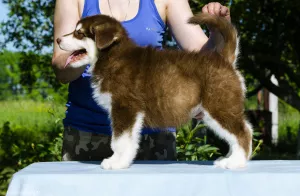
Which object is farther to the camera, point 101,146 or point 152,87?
point 101,146

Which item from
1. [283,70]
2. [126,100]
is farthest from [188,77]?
[283,70]

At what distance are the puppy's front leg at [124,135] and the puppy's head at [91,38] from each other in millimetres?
389

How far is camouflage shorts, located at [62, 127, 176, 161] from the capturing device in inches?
148

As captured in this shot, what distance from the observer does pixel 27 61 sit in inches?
408

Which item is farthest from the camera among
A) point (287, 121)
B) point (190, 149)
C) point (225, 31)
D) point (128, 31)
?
point (287, 121)

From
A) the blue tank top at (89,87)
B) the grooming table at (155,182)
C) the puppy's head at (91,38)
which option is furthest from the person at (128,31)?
the grooming table at (155,182)

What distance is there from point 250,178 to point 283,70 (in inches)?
343

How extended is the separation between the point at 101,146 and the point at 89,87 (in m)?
0.43

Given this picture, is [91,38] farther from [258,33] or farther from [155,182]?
[258,33]

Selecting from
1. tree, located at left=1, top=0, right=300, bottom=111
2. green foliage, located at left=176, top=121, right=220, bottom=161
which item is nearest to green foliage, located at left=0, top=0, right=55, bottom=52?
tree, located at left=1, top=0, right=300, bottom=111

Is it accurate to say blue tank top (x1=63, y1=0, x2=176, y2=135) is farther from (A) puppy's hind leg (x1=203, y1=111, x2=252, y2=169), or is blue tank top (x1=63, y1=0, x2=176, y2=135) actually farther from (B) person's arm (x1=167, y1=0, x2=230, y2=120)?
(A) puppy's hind leg (x1=203, y1=111, x2=252, y2=169)

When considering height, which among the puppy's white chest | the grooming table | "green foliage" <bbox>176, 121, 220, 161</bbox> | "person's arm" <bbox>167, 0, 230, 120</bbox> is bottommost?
the grooming table

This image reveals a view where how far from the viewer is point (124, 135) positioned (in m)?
3.07

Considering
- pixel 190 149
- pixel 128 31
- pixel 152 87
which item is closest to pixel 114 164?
pixel 152 87
